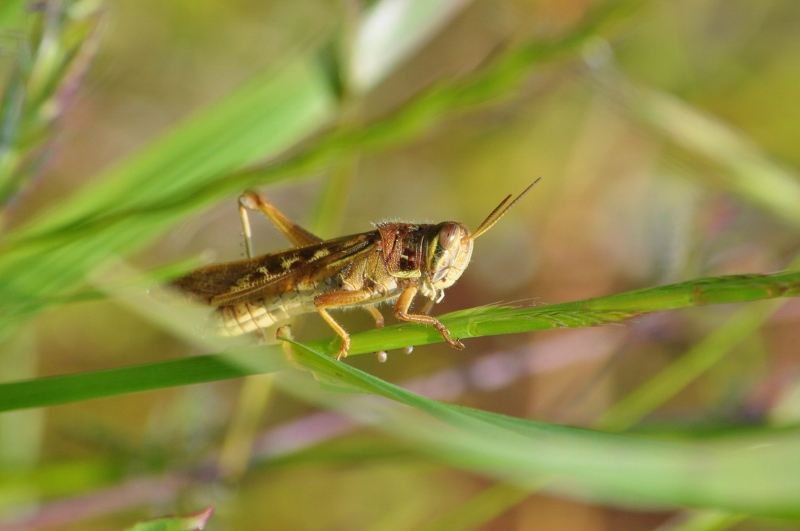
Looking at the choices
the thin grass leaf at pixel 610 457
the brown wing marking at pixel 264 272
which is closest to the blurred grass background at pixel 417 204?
the brown wing marking at pixel 264 272

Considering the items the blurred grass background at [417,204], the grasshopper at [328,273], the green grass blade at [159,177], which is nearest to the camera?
the green grass blade at [159,177]

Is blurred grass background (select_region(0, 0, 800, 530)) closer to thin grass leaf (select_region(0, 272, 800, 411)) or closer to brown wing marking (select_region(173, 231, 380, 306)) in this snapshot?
brown wing marking (select_region(173, 231, 380, 306))

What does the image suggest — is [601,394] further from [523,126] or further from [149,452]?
[149,452]

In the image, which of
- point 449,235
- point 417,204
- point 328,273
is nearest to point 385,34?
point 449,235

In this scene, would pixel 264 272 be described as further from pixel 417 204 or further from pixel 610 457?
pixel 417 204

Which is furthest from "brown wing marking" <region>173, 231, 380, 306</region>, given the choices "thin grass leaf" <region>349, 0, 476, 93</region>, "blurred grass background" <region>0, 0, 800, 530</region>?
"thin grass leaf" <region>349, 0, 476, 93</region>

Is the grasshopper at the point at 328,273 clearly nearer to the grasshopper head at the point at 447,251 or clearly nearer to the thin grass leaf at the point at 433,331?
the grasshopper head at the point at 447,251

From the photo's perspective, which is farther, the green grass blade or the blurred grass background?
the blurred grass background
